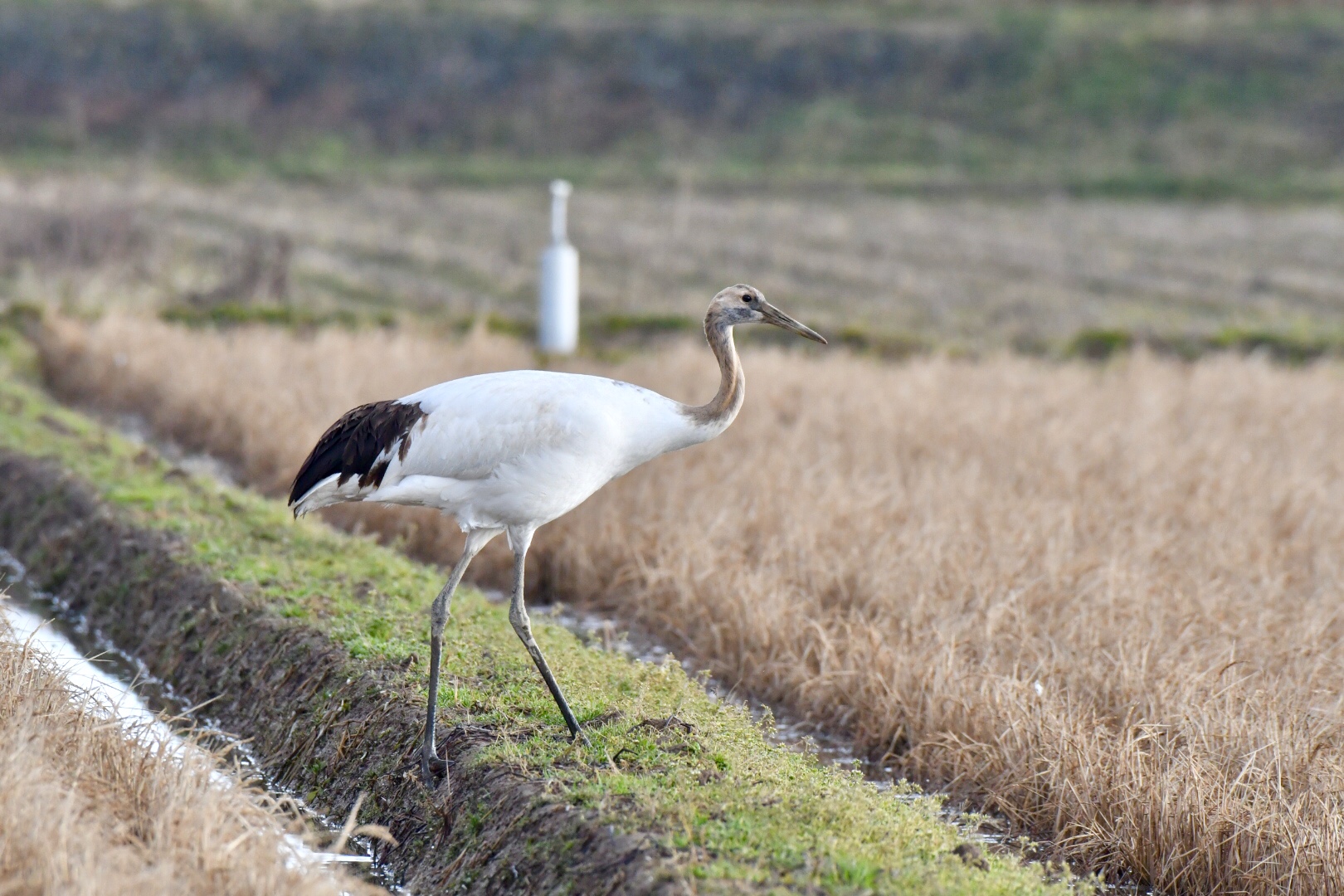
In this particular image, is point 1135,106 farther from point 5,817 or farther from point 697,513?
point 5,817

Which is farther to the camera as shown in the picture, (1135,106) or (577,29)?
(577,29)

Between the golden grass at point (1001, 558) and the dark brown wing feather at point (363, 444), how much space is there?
224 centimetres

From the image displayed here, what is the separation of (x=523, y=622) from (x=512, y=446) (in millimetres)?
799

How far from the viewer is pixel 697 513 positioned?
352 inches

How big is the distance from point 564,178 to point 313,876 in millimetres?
32072

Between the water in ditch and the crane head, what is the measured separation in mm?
2410

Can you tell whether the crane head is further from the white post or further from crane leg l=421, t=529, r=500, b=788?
the white post

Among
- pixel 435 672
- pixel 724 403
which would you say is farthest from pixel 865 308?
pixel 435 672

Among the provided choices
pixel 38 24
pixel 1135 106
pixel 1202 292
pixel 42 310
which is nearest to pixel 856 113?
pixel 1135 106

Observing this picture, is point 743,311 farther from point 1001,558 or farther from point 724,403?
point 1001,558

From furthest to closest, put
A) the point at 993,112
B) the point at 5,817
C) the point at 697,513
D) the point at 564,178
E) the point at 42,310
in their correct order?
the point at 993,112 → the point at 564,178 → the point at 42,310 → the point at 697,513 → the point at 5,817

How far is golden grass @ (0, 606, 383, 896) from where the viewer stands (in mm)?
4035

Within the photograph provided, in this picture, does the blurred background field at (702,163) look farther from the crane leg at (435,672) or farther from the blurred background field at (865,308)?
the crane leg at (435,672)

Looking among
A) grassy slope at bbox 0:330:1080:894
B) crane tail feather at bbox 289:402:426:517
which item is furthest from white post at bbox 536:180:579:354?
crane tail feather at bbox 289:402:426:517
